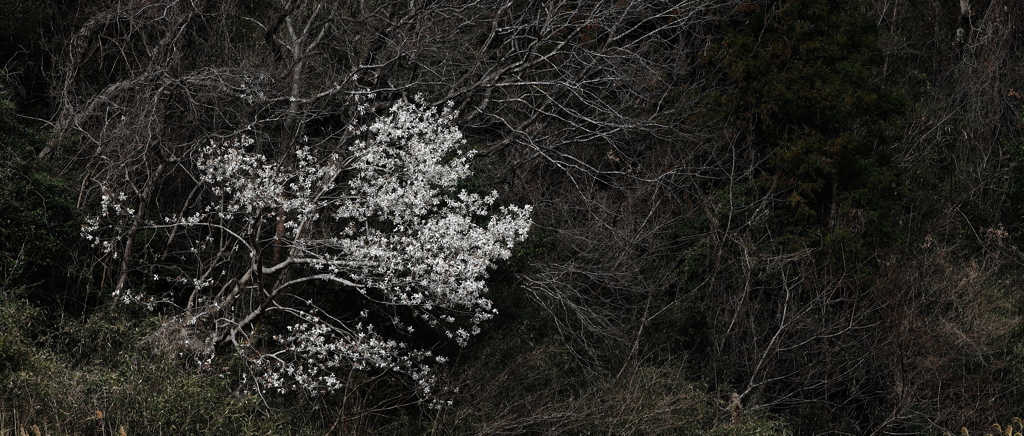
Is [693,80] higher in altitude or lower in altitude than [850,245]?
higher

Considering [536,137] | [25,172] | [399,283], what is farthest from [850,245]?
[25,172]

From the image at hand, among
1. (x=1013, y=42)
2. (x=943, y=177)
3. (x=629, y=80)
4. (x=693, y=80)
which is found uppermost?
(x=629, y=80)

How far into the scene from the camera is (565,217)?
13.0 meters

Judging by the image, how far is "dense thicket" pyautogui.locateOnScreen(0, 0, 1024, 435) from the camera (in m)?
10.1

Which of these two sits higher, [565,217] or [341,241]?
[341,241]

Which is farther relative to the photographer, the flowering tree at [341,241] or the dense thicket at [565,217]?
the dense thicket at [565,217]

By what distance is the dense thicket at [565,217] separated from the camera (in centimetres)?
1005

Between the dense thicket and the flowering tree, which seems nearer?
the flowering tree

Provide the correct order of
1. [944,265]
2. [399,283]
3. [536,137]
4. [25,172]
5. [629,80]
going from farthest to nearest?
[944,265]
[536,137]
[629,80]
[25,172]
[399,283]

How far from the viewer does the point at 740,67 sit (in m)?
14.1

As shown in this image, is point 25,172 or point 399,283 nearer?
point 399,283

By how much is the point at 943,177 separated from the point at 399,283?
1252 centimetres

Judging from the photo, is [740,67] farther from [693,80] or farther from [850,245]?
[850,245]

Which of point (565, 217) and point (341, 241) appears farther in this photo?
point (565, 217)
